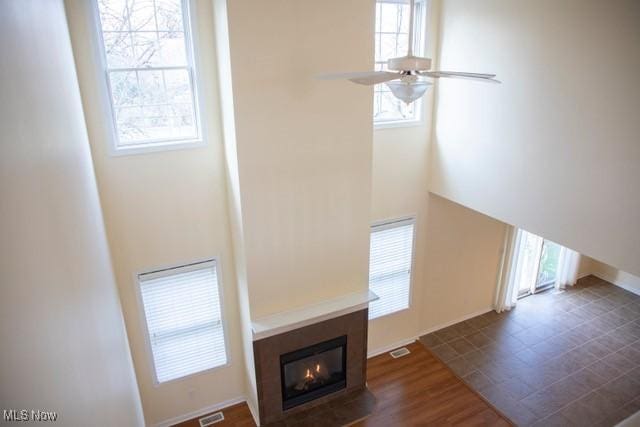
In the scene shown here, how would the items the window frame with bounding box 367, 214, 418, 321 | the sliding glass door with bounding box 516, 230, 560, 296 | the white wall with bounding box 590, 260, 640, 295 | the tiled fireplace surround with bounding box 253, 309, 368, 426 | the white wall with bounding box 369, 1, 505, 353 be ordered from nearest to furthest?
1. the tiled fireplace surround with bounding box 253, 309, 368, 426
2. the white wall with bounding box 369, 1, 505, 353
3. the window frame with bounding box 367, 214, 418, 321
4. the sliding glass door with bounding box 516, 230, 560, 296
5. the white wall with bounding box 590, 260, 640, 295

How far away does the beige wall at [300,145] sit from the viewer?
4.11 meters

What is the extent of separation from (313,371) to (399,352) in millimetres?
1935

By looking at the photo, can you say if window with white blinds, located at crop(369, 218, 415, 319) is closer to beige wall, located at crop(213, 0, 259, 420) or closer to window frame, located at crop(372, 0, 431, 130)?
window frame, located at crop(372, 0, 431, 130)

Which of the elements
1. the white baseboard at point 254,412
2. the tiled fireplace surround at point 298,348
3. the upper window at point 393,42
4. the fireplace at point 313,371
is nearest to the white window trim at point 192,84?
the upper window at point 393,42

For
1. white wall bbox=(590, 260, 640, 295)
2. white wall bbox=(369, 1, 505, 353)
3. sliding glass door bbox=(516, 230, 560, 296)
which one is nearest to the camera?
white wall bbox=(369, 1, 505, 353)

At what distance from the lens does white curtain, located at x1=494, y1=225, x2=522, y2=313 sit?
729 cm

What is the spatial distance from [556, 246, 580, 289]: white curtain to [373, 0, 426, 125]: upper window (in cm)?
467

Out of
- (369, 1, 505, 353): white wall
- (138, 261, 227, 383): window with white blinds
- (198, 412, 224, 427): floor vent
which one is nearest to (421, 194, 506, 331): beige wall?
(369, 1, 505, 353): white wall

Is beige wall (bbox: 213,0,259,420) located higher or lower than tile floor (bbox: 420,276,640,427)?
higher

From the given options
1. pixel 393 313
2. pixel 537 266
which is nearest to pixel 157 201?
pixel 393 313

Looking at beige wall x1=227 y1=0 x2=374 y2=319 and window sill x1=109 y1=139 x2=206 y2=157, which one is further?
window sill x1=109 y1=139 x2=206 y2=157

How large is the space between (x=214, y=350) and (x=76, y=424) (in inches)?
168

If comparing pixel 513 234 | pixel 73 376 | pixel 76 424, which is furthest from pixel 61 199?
pixel 513 234

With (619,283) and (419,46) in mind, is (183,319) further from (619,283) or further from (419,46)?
(619,283)
